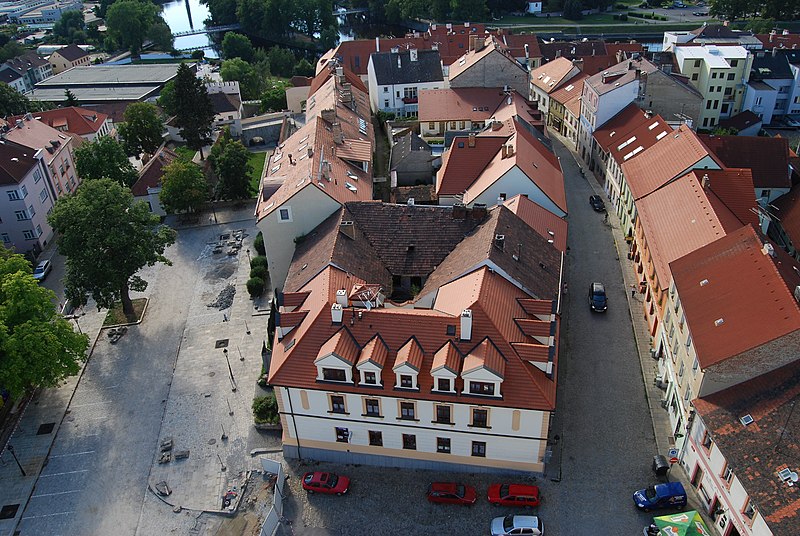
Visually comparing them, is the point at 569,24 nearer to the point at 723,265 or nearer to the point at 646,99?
the point at 646,99

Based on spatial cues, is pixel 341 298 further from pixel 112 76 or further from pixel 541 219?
pixel 112 76

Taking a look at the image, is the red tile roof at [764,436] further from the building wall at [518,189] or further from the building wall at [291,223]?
the building wall at [291,223]

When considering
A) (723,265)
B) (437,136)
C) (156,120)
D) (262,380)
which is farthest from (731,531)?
(156,120)

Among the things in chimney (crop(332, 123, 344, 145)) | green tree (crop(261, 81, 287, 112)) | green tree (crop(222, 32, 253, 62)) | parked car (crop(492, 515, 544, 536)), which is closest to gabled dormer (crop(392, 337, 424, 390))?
parked car (crop(492, 515, 544, 536))

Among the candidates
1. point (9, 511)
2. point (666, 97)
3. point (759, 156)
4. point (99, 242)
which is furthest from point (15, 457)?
point (666, 97)

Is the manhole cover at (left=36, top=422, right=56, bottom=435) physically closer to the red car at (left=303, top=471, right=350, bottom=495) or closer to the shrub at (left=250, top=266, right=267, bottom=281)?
the red car at (left=303, top=471, right=350, bottom=495)

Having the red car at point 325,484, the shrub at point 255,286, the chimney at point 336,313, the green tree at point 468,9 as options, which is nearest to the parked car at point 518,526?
the red car at point 325,484

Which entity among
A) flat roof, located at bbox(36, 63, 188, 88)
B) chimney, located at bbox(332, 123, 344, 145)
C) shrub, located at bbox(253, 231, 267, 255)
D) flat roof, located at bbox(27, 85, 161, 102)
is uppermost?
chimney, located at bbox(332, 123, 344, 145)
